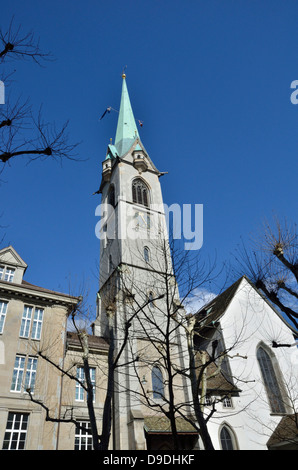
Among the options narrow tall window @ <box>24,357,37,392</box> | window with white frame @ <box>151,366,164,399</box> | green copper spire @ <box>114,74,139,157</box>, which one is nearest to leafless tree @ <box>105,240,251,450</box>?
window with white frame @ <box>151,366,164,399</box>

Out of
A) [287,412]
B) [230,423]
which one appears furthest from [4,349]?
[287,412]

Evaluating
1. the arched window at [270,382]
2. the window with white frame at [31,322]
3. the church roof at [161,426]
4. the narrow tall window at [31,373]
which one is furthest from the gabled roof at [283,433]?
the window with white frame at [31,322]

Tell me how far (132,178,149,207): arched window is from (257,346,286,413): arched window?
18.1 metres

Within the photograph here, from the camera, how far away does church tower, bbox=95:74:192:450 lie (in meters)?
19.4

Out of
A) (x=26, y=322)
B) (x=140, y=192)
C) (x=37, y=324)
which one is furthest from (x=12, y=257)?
(x=140, y=192)

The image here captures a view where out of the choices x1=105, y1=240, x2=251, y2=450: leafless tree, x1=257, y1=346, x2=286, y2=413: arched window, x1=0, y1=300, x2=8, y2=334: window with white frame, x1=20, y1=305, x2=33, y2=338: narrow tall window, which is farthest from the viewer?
x1=257, y1=346, x2=286, y2=413: arched window

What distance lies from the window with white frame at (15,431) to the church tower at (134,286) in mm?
4851

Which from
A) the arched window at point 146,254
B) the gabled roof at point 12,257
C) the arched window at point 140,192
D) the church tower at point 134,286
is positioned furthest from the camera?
the arched window at point 140,192

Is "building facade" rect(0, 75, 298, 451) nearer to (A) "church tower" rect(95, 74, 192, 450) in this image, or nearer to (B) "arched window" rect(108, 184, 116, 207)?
(A) "church tower" rect(95, 74, 192, 450)

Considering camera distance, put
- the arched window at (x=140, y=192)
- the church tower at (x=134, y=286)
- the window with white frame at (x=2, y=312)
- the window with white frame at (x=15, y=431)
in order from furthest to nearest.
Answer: the arched window at (x=140, y=192)
the church tower at (x=134, y=286)
the window with white frame at (x=2, y=312)
the window with white frame at (x=15, y=431)

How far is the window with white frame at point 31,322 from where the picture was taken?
730 inches

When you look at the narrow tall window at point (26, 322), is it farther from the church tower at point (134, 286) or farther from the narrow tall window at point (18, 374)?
the church tower at point (134, 286)
